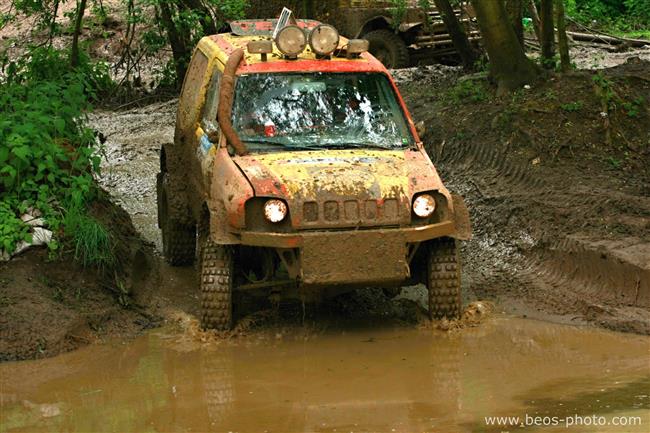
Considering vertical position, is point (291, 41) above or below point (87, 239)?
above

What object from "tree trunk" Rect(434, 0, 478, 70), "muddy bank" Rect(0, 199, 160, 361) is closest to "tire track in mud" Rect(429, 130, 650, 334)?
"muddy bank" Rect(0, 199, 160, 361)

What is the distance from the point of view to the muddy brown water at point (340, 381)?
22.5 ft

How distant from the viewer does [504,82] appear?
13.3 metres

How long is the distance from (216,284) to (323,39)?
6.74ft

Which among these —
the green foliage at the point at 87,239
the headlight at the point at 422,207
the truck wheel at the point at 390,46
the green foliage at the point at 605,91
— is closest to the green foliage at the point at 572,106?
the green foliage at the point at 605,91

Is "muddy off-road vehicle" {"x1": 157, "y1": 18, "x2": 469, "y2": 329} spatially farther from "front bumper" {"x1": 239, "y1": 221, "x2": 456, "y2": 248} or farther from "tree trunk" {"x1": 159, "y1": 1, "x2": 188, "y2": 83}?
"tree trunk" {"x1": 159, "y1": 1, "x2": 188, "y2": 83}

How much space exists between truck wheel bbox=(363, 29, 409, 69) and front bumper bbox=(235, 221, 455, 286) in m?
12.7

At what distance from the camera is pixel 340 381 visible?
7.65 m

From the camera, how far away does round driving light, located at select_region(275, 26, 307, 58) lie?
9.04 meters

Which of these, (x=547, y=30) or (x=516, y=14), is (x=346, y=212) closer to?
(x=547, y=30)

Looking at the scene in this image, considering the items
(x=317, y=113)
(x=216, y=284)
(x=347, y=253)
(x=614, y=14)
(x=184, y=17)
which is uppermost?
(x=614, y=14)

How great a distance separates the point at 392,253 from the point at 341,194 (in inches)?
20.5

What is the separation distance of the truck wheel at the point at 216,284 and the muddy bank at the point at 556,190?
2230 mm

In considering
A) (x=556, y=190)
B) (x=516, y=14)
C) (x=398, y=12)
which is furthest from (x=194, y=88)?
(x=398, y=12)
